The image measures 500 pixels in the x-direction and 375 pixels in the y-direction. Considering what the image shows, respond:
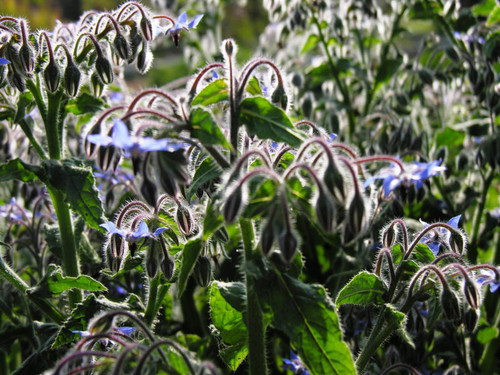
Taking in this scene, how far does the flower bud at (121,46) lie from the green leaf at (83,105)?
0.73ft

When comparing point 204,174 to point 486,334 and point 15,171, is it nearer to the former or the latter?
point 15,171

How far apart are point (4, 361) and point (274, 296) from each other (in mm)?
1139

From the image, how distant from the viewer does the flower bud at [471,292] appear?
4.08 ft

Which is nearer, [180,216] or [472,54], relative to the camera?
[180,216]

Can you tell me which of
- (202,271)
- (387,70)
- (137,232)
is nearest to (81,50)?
(137,232)

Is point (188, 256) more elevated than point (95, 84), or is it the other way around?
point (95, 84)

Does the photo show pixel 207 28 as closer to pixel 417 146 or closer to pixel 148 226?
pixel 417 146

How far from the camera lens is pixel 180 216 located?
51.7 inches

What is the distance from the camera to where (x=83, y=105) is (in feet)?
5.46

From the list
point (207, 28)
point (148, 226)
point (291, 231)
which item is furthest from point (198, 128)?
point (207, 28)

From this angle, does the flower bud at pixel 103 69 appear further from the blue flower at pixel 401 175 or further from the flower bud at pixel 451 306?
the flower bud at pixel 451 306

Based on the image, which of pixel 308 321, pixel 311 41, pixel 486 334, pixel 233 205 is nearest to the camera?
pixel 233 205

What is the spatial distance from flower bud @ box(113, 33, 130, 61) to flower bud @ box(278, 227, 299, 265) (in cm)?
74

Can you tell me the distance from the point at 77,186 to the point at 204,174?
0.44 meters
